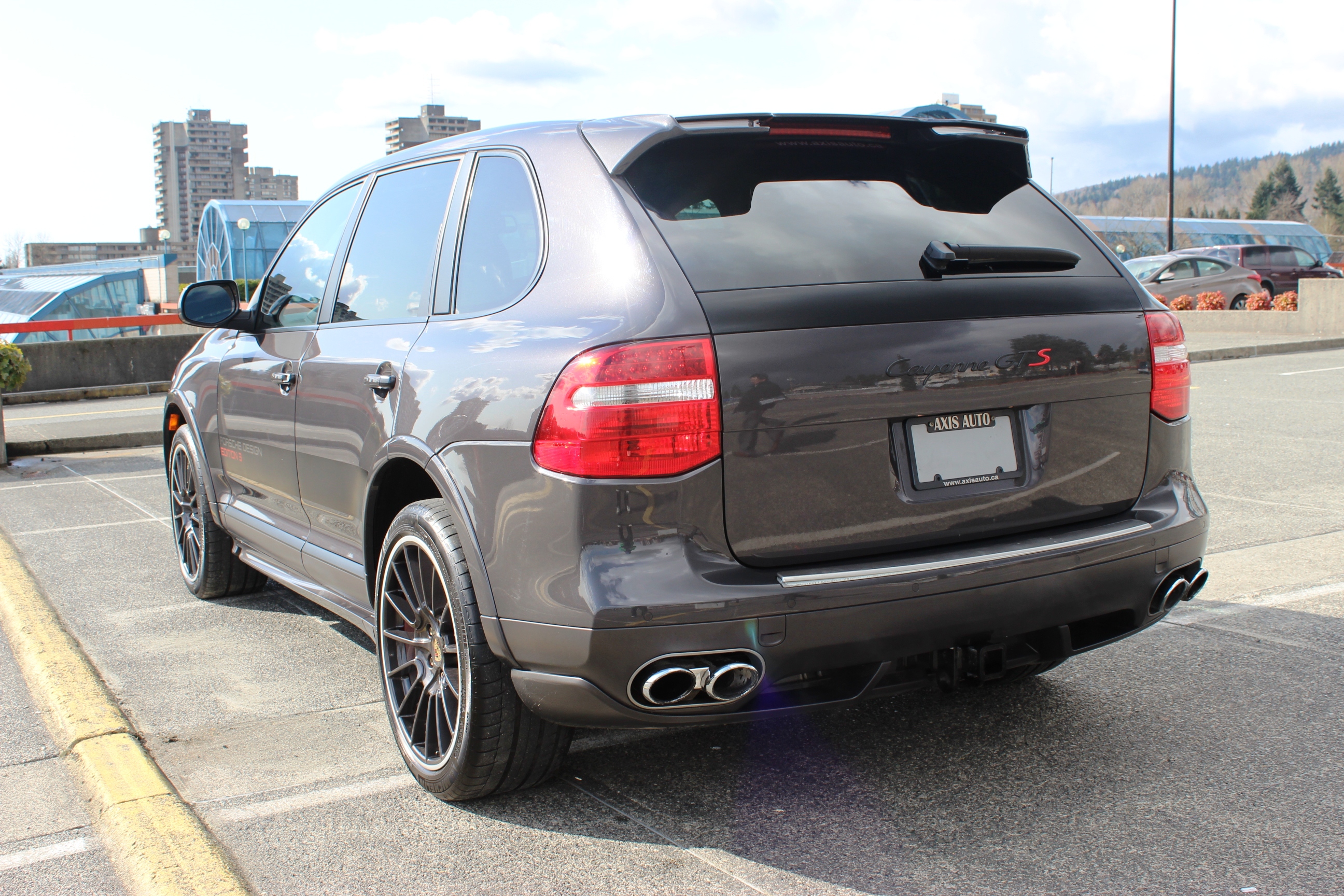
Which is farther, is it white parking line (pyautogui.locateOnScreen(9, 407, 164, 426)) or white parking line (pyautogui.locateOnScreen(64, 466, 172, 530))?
white parking line (pyautogui.locateOnScreen(9, 407, 164, 426))

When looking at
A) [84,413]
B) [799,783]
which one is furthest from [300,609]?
[84,413]

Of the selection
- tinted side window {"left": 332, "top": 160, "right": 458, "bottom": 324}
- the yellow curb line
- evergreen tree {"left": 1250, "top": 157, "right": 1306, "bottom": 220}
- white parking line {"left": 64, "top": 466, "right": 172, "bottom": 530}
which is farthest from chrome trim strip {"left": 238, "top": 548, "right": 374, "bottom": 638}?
evergreen tree {"left": 1250, "top": 157, "right": 1306, "bottom": 220}

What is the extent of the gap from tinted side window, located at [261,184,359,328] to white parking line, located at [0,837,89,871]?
188 cm

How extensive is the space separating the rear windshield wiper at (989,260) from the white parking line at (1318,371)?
14.1 metres

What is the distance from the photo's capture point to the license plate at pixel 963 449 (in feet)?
9.21

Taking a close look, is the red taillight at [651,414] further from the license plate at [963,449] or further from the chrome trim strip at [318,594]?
the chrome trim strip at [318,594]

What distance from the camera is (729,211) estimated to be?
2.89 m

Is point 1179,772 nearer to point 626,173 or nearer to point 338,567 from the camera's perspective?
point 626,173

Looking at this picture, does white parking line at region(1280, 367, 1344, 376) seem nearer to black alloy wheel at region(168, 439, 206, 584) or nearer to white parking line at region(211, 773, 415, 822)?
black alloy wheel at region(168, 439, 206, 584)

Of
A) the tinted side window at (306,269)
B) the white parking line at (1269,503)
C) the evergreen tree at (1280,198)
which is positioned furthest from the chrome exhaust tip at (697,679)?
the evergreen tree at (1280,198)

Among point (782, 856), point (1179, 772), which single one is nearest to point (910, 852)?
A: point (782, 856)

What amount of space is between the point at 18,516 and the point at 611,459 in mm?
6963

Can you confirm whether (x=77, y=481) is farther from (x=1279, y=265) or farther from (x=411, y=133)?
(x=1279, y=265)

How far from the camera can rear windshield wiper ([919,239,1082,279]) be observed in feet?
9.64
